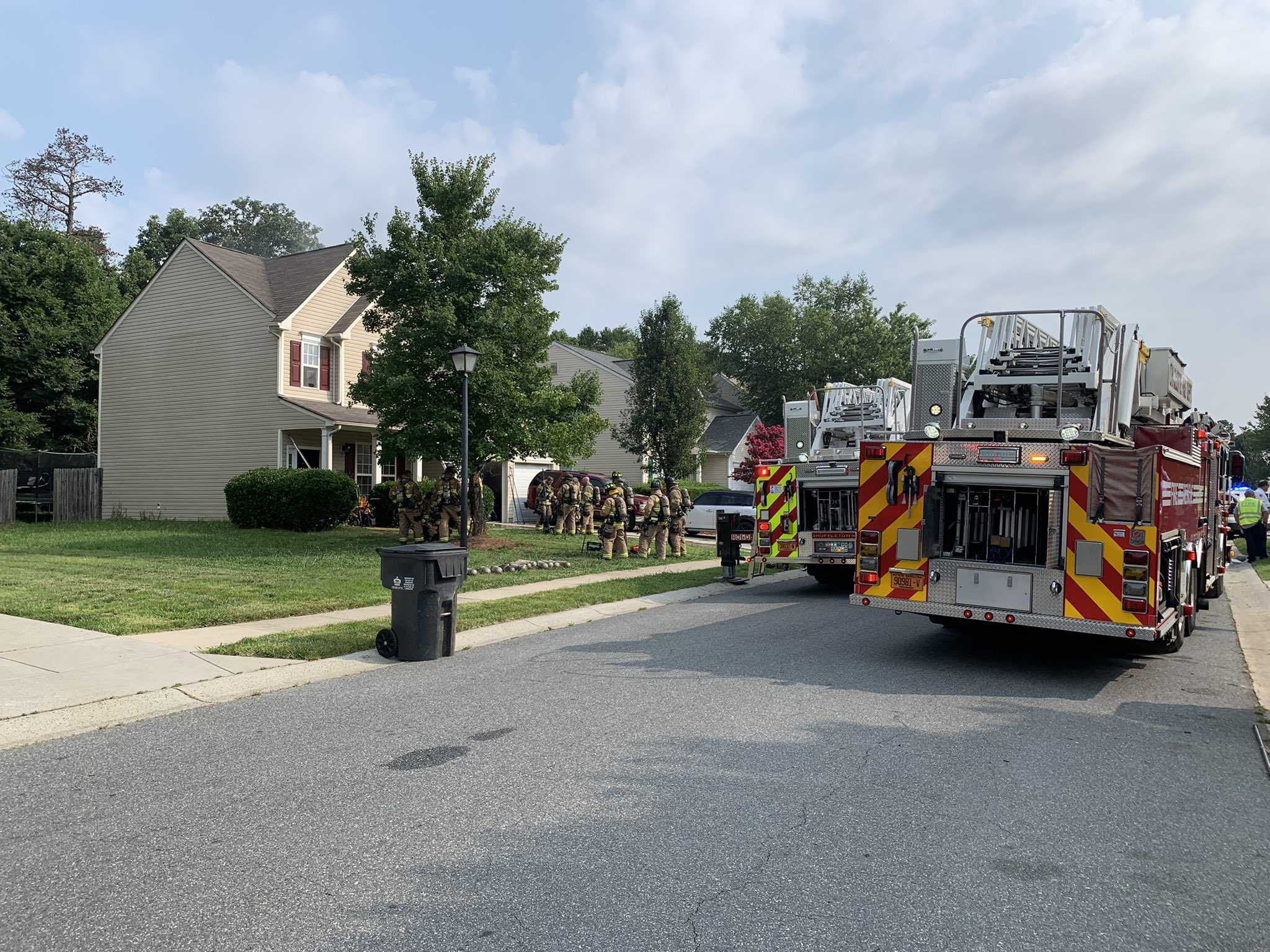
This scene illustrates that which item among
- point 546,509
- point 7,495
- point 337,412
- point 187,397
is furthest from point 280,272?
point 546,509

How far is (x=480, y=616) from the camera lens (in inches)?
441

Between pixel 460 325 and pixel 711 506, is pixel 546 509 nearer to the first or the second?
pixel 711 506

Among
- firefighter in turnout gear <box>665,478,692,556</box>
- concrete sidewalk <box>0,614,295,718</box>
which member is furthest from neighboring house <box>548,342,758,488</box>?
concrete sidewalk <box>0,614,295,718</box>

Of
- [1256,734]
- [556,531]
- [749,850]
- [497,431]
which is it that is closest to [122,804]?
[749,850]

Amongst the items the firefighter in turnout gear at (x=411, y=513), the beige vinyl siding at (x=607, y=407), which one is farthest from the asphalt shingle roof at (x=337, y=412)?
the beige vinyl siding at (x=607, y=407)

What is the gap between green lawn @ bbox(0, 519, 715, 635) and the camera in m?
10.6

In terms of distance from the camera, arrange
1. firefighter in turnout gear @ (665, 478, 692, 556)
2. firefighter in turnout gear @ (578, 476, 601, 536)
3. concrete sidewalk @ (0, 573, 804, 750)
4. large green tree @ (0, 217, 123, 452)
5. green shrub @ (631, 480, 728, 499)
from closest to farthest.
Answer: concrete sidewalk @ (0, 573, 804, 750) < firefighter in turnout gear @ (665, 478, 692, 556) < firefighter in turnout gear @ (578, 476, 601, 536) < large green tree @ (0, 217, 123, 452) < green shrub @ (631, 480, 728, 499)

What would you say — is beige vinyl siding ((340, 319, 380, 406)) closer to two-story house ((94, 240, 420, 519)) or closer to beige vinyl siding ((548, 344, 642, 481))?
two-story house ((94, 240, 420, 519))

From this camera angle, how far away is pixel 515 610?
1179cm

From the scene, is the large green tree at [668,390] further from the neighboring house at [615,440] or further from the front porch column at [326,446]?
the front porch column at [326,446]

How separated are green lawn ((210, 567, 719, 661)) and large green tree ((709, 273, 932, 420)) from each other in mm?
36047

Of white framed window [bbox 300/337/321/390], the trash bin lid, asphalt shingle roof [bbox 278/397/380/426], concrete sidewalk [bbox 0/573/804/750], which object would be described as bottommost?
concrete sidewalk [bbox 0/573/804/750]

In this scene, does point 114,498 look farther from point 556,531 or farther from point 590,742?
point 590,742

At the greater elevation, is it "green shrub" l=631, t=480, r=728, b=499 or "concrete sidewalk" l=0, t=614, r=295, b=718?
"green shrub" l=631, t=480, r=728, b=499
